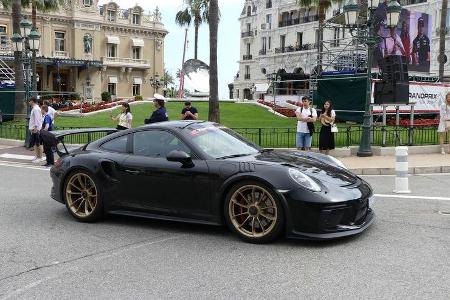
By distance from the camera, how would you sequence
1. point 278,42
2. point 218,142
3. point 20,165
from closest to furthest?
point 218,142 → point 20,165 → point 278,42

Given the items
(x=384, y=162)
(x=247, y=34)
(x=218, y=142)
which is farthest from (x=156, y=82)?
(x=218, y=142)

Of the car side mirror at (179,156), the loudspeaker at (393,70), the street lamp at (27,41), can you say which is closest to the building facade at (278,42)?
the loudspeaker at (393,70)

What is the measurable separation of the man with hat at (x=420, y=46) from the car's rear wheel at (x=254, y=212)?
1450 inches

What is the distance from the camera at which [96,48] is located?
67562 mm

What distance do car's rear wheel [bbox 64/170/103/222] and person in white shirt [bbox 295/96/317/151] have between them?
7091 mm

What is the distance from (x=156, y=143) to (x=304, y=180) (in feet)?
6.80

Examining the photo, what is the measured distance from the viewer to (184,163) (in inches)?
252

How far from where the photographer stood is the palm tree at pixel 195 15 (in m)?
56.3

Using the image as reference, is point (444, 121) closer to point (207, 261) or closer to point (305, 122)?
point (305, 122)

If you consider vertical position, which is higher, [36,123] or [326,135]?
[36,123]

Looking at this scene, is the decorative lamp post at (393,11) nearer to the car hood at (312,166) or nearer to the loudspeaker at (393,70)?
the loudspeaker at (393,70)

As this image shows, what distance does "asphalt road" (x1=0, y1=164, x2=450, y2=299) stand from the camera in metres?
4.57

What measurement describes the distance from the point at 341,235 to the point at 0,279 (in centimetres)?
345

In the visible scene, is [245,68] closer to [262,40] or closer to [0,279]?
[262,40]
